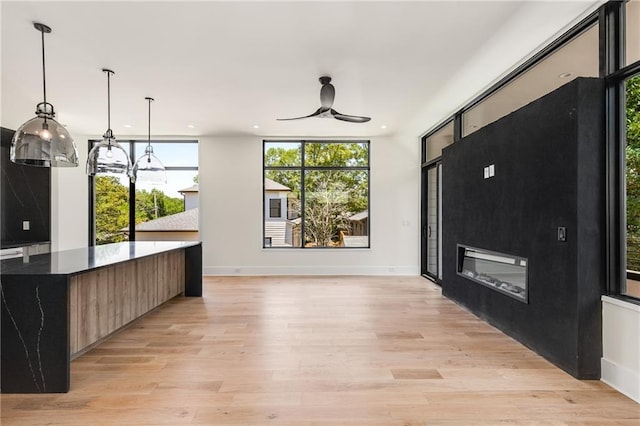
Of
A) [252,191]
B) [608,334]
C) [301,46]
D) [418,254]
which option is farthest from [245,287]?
[608,334]

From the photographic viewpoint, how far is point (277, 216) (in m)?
7.23

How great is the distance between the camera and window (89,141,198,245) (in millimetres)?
7090

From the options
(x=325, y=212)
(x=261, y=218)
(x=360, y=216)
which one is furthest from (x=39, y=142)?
(x=360, y=216)

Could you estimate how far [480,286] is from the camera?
4047mm

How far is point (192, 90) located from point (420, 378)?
422 centimetres

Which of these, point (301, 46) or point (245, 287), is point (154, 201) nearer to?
point (245, 287)

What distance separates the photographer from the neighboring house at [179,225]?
714 cm

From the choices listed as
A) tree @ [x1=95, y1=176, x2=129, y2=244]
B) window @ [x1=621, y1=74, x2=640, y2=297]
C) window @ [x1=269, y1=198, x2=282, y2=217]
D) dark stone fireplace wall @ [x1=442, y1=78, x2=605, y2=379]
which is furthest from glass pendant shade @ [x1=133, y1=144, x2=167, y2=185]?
window @ [x1=621, y1=74, x2=640, y2=297]

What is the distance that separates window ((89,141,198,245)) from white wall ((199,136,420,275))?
395mm

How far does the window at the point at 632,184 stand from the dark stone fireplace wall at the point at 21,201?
7.05 m

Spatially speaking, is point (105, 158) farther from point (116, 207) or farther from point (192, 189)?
point (116, 207)

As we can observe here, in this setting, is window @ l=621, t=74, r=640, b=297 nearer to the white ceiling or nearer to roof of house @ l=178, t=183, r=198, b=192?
the white ceiling

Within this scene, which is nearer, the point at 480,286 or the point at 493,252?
the point at 493,252

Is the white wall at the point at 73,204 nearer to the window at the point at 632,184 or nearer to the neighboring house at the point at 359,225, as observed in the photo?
the neighboring house at the point at 359,225
